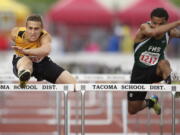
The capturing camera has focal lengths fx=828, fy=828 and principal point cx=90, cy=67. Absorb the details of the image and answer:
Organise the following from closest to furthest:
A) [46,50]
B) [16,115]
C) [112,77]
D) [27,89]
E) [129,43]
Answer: [27,89] → [46,50] → [112,77] → [16,115] → [129,43]

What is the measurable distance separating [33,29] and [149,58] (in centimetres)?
154

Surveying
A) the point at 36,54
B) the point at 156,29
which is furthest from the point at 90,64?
the point at 36,54

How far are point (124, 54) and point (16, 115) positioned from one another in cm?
598

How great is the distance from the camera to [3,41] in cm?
3161

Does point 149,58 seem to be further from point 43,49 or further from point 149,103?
point 43,49

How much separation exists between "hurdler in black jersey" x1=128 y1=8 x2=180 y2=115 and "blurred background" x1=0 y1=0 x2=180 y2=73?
9.88m

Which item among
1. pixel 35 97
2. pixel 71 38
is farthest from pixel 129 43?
pixel 71 38

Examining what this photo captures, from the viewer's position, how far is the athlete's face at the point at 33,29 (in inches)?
391

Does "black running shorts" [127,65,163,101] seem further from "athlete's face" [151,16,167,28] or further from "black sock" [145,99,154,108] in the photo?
"athlete's face" [151,16,167,28]

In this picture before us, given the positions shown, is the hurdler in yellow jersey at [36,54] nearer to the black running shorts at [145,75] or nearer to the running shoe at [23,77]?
the running shoe at [23,77]

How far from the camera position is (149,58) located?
34.2 ft

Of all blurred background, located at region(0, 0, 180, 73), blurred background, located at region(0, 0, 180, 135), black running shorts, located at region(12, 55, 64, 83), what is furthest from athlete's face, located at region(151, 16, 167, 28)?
blurred background, located at region(0, 0, 180, 73)

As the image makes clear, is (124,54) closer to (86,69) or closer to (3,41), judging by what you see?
(86,69)

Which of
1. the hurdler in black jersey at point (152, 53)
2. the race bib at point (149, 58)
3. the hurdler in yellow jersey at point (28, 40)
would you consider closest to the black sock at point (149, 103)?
the hurdler in black jersey at point (152, 53)
